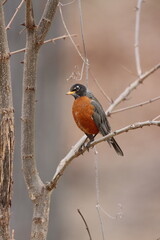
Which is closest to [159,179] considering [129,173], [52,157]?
[129,173]

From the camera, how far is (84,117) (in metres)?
4.34

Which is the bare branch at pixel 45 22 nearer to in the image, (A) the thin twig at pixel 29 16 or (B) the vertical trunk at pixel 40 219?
(A) the thin twig at pixel 29 16

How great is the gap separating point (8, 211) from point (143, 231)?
9.13 m

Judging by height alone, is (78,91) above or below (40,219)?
above

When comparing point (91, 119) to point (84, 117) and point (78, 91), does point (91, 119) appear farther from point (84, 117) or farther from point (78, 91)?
point (78, 91)

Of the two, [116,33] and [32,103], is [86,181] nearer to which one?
[116,33]

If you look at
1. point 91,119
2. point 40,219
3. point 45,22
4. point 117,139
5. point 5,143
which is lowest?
point 40,219

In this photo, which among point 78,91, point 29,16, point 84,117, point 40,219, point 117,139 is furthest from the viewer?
point 117,139

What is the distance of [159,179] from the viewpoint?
13070 millimetres

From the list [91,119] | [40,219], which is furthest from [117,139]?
[40,219]

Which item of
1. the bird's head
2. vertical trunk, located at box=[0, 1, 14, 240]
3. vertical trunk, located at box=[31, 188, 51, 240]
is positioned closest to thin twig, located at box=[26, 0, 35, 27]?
vertical trunk, located at box=[0, 1, 14, 240]

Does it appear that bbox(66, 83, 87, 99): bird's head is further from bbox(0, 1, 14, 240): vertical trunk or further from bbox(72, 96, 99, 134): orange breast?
bbox(0, 1, 14, 240): vertical trunk

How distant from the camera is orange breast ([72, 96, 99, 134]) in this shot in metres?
4.31

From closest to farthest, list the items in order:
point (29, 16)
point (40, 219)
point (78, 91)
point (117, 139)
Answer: point (29, 16) → point (40, 219) → point (78, 91) → point (117, 139)
